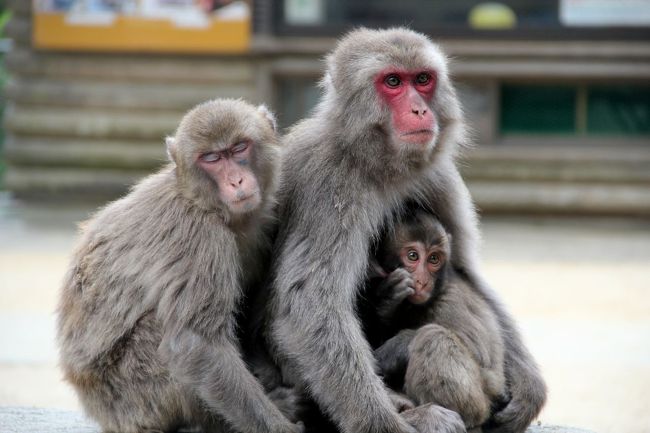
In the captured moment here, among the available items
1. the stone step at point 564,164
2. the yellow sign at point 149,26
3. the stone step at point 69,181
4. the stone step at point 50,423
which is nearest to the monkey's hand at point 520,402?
the stone step at point 50,423

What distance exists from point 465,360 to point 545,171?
36.9ft

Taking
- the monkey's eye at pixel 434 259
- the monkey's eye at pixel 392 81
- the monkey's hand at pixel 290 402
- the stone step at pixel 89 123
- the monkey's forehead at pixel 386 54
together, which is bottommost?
the stone step at pixel 89 123

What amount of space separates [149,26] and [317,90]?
103 inches

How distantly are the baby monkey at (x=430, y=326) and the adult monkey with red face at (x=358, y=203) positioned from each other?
143 millimetres

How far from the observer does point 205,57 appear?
16.6 metres

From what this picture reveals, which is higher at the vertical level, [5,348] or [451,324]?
[451,324]

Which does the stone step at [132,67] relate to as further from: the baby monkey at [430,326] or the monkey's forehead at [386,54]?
the baby monkey at [430,326]

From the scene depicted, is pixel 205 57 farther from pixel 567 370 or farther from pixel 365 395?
pixel 365 395

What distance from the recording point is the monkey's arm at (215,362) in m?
5.02

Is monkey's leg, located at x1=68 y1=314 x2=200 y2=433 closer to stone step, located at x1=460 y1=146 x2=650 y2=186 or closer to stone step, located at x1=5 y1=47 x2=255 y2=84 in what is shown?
stone step, located at x1=460 y1=146 x2=650 y2=186

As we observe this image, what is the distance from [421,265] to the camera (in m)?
5.43

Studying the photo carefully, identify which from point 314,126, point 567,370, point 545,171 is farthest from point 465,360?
point 545,171

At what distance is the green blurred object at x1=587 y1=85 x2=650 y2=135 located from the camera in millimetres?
16250

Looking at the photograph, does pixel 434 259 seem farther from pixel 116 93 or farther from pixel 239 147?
pixel 116 93
